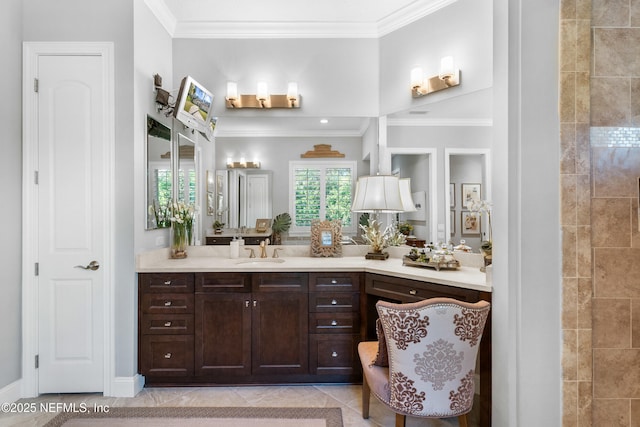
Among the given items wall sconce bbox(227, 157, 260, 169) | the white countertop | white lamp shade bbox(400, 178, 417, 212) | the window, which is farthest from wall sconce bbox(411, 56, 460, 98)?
wall sconce bbox(227, 157, 260, 169)

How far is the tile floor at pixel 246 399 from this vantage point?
2.30 m

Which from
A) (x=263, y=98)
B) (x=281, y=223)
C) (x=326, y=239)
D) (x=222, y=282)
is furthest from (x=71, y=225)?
(x=326, y=239)

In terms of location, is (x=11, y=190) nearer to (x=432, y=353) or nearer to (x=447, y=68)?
(x=432, y=353)

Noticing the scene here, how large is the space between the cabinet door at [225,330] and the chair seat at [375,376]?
97 cm

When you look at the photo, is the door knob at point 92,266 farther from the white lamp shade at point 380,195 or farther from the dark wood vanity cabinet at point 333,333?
the white lamp shade at point 380,195

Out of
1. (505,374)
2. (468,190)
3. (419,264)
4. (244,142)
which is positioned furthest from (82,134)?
(505,374)

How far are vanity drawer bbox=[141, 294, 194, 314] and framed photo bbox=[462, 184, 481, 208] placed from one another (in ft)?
7.24

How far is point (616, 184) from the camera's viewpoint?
59.5 inches

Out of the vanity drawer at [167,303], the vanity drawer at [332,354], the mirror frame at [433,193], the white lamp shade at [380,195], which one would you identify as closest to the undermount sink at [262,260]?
the vanity drawer at [167,303]

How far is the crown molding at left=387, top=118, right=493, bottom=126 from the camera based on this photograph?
260 cm

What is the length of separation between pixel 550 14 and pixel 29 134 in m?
3.30

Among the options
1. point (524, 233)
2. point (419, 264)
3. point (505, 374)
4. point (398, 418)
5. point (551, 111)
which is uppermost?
point (551, 111)

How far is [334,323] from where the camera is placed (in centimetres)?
268

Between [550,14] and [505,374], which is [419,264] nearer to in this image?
[505,374]
